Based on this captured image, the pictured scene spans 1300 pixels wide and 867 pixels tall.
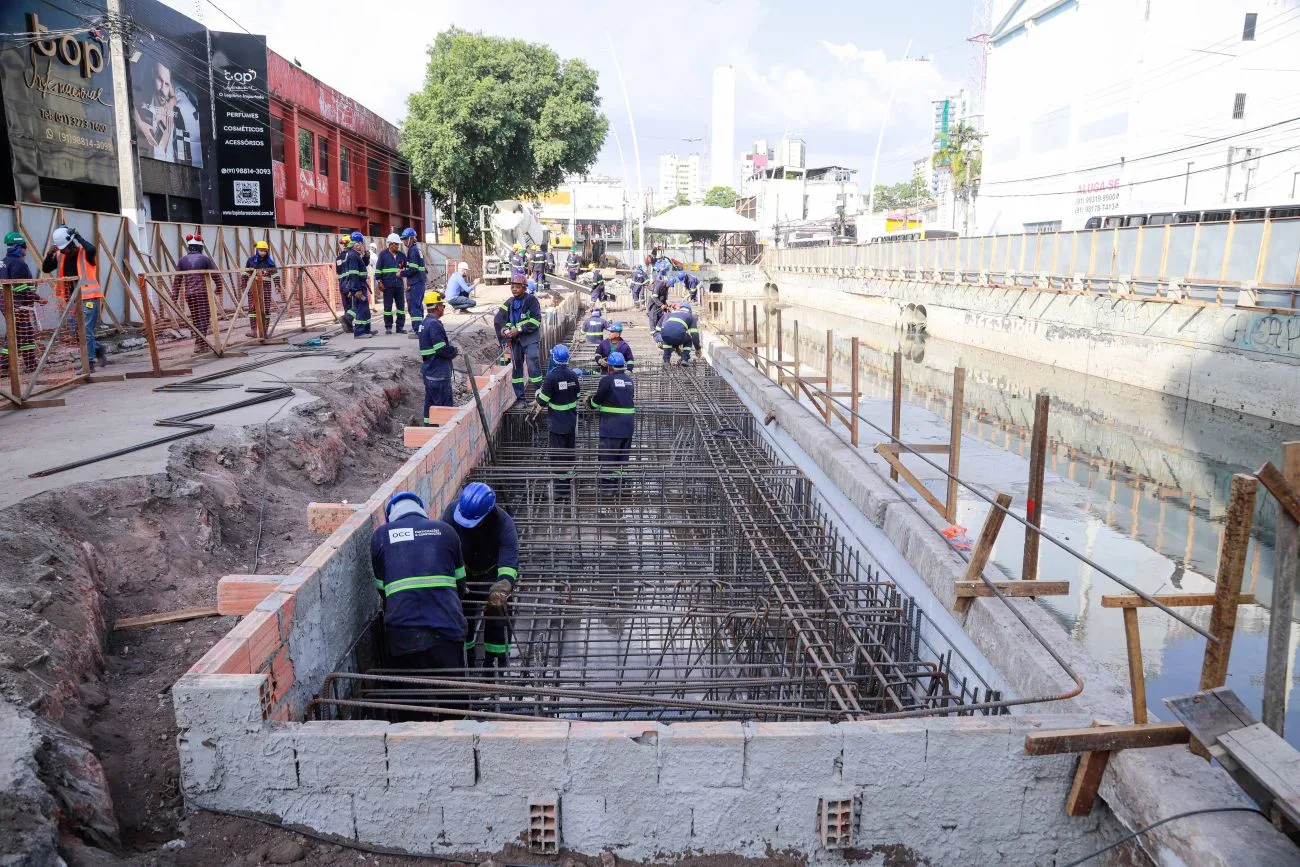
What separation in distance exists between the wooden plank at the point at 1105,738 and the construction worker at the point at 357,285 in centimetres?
1177

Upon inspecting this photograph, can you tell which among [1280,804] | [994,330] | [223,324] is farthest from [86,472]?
[994,330]

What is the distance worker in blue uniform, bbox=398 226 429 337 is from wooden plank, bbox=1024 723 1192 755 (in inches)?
465

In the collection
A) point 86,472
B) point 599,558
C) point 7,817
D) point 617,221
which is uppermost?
point 617,221

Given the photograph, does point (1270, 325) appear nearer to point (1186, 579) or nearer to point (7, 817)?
point (1186, 579)

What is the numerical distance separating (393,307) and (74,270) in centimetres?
519

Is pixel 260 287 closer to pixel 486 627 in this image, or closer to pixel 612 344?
pixel 612 344

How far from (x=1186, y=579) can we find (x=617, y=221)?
77626 millimetres

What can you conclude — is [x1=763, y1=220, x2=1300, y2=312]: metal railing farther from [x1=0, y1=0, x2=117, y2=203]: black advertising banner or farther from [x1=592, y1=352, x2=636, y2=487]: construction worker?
[x1=0, y1=0, x2=117, y2=203]: black advertising banner

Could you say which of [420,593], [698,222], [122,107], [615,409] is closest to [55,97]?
[122,107]

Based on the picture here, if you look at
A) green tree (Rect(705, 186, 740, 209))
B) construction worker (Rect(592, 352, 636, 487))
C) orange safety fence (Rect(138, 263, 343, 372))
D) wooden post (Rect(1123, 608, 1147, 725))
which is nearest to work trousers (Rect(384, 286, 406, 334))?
orange safety fence (Rect(138, 263, 343, 372))

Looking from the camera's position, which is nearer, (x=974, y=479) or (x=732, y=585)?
(x=732, y=585)

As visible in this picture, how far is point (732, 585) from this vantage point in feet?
20.3

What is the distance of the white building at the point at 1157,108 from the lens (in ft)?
94.9

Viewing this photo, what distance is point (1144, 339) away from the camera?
1817cm
